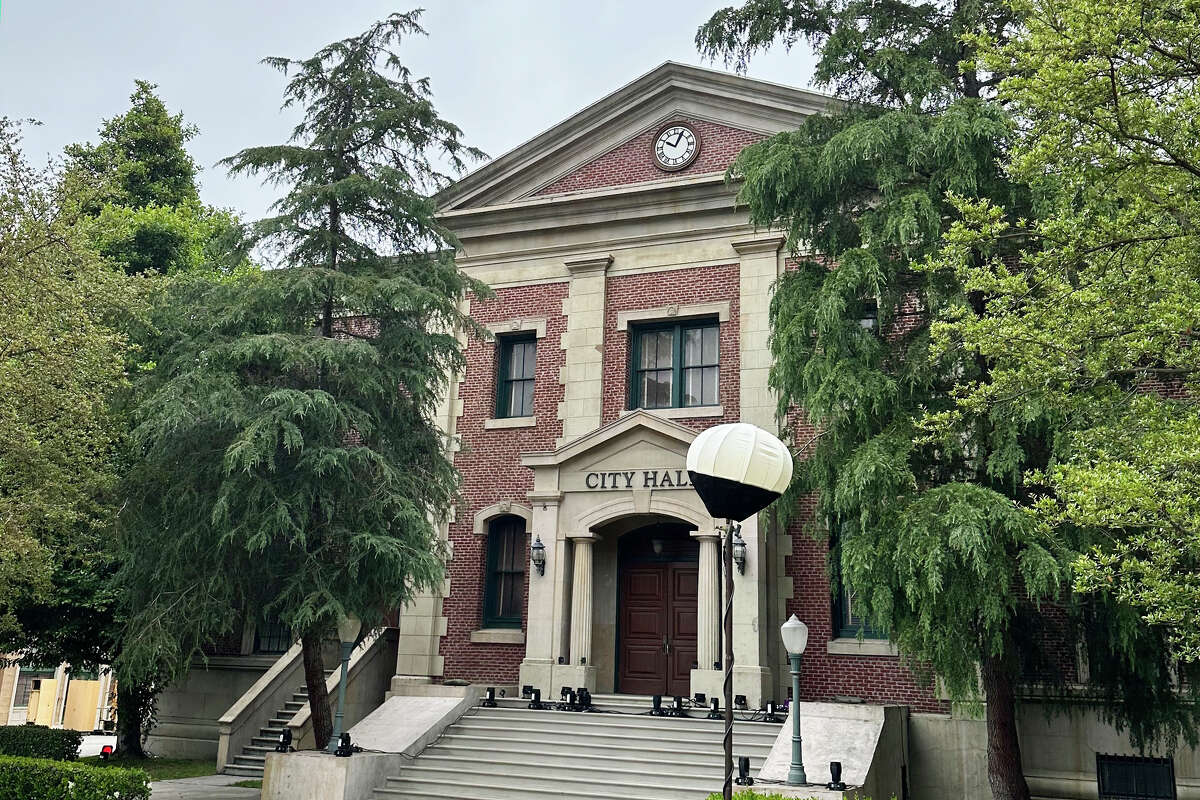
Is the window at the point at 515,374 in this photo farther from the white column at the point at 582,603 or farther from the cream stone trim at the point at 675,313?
the white column at the point at 582,603

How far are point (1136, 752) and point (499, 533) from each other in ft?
35.3

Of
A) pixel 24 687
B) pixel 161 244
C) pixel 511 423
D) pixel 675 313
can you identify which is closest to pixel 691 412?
pixel 675 313

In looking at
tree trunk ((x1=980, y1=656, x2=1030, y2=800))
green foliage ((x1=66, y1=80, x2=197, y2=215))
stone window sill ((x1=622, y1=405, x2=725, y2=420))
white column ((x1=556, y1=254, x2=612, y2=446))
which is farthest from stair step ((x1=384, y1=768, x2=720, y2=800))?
green foliage ((x1=66, y1=80, x2=197, y2=215))

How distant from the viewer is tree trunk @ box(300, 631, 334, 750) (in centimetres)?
1381

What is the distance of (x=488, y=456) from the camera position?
62.9 ft

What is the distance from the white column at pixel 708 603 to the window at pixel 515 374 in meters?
4.73

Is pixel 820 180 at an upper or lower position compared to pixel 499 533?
upper

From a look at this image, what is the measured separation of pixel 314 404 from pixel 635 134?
9294mm

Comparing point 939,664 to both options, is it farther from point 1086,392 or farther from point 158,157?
point 158,157

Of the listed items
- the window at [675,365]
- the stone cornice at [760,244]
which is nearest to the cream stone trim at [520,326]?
the window at [675,365]

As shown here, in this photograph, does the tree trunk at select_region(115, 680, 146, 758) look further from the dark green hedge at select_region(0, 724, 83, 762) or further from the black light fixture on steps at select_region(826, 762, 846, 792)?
the black light fixture on steps at select_region(826, 762, 846, 792)

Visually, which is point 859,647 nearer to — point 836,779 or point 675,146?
point 836,779

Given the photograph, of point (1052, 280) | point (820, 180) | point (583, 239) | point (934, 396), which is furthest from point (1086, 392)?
point (583, 239)

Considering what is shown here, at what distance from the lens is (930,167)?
12641 mm
